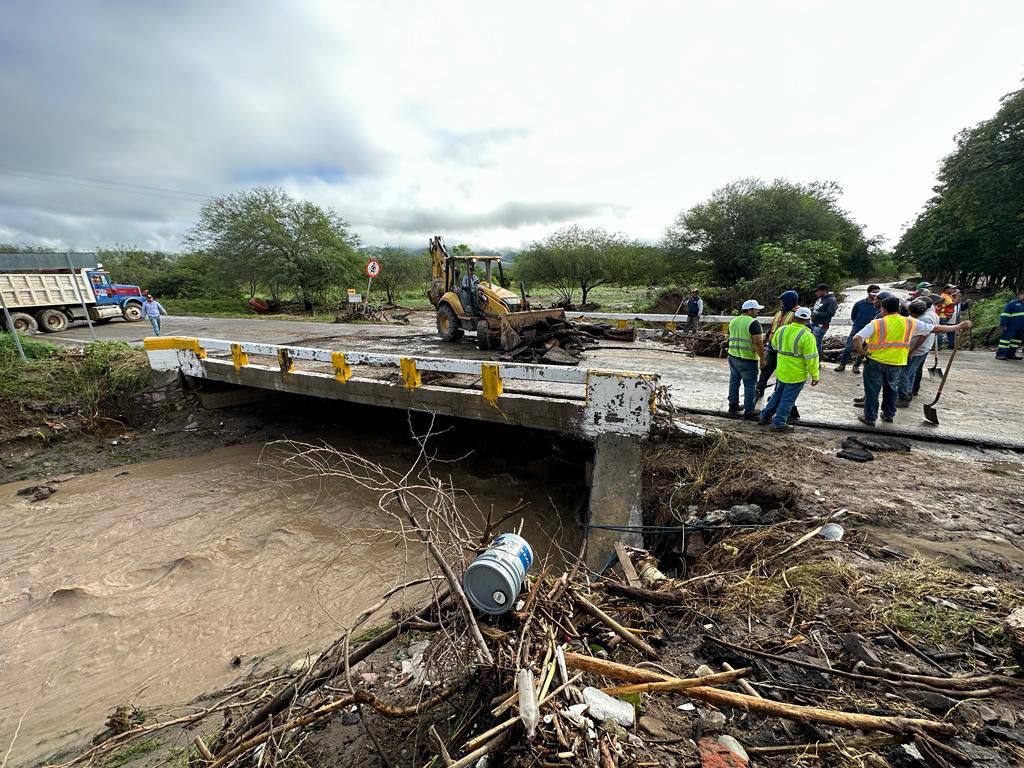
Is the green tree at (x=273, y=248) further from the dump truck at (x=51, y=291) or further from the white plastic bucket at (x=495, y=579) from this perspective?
the white plastic bucket at (x=495, y=579)

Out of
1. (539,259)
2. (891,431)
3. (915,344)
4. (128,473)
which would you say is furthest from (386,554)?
(539,259)

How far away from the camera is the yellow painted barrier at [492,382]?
5.11 m

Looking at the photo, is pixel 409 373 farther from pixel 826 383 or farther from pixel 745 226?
pixel 745 226

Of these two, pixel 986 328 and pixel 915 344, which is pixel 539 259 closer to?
pixel 986 328

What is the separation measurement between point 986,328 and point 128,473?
19373 mm

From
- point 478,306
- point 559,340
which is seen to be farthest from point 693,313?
point 478,306

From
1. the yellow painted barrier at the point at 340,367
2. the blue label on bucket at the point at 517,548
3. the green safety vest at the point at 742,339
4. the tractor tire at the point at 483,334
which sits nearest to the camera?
the blue label on bucket at the point at 517,548

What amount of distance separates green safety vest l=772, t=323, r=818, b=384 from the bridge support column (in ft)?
6.02

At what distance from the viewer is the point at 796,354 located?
14.5 feet

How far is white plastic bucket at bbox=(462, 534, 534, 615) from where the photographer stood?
71.6 inches

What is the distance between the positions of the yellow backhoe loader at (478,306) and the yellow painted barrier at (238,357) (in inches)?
173

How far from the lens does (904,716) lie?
1.66m

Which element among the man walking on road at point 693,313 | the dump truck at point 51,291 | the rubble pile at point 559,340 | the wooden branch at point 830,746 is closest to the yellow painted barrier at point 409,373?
the rubble pile at point 559,340

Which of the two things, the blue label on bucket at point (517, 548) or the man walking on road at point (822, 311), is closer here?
the blue label on bucket at point (517, 548)
